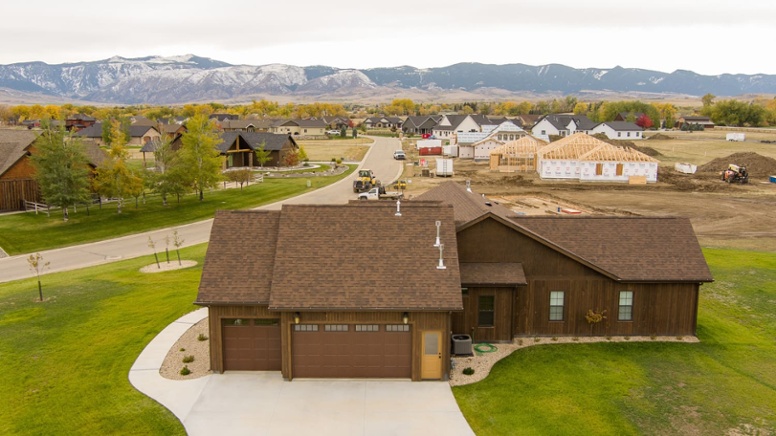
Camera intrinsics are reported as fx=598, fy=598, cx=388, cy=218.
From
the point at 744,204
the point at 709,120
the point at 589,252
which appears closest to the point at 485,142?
the point at 744,204

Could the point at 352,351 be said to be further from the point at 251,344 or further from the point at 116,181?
the point at 116,181

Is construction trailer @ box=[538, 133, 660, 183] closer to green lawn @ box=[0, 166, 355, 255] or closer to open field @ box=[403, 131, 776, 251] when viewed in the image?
open field @ box=[403, 131, 776, 251]

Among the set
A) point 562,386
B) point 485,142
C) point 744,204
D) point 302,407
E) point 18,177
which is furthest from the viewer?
point 485,142

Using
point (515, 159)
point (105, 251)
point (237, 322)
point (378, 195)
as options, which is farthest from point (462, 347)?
point (515, 159)

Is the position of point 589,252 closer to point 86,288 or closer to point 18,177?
point 86,288

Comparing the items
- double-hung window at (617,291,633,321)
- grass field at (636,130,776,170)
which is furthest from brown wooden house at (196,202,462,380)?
grass field at (636,130,776,170)

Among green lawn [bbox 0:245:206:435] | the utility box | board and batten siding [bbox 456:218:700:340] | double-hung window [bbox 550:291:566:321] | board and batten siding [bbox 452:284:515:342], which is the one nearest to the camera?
green lawn [bbox 0:245:206:435]
